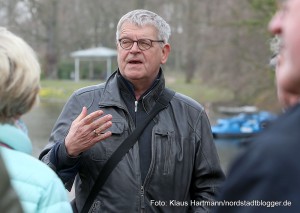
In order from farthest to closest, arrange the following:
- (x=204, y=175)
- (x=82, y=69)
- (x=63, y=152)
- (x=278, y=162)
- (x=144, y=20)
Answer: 1. (x=82, y=69)
2. (x=144, y=20)
3. (x=204, y=175)
4. (x=63, y=152)
5. (x=278, y=162)

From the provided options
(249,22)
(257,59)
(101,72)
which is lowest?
(101,72)

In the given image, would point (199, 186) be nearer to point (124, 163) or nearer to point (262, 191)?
point (124, 163)

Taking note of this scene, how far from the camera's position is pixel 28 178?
1798 millimetres

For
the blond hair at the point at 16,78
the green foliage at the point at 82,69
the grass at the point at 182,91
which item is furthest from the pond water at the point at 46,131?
the green foliage at the point at 82,69

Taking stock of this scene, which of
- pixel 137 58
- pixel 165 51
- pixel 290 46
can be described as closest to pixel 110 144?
pixel 137 58

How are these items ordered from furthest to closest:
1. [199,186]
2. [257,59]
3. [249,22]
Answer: [257,59], [249,22], [199,186]

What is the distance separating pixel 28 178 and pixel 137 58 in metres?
1.66

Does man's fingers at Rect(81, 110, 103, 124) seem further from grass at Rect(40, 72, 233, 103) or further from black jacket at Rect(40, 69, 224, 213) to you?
grass at Rect(40, 72, 233, 103)

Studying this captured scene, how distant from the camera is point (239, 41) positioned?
21531 mm

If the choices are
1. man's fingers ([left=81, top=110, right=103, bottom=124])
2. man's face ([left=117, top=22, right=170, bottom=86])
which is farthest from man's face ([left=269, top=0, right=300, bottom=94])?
man's face ([left=117, top=22, right=170, bottom=86])

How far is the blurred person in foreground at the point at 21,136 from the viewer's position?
1.79 metres

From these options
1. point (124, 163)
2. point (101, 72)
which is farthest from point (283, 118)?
point (101, 72)

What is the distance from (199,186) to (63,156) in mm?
807

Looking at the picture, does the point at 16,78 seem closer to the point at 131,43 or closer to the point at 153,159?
the point at 153,159
